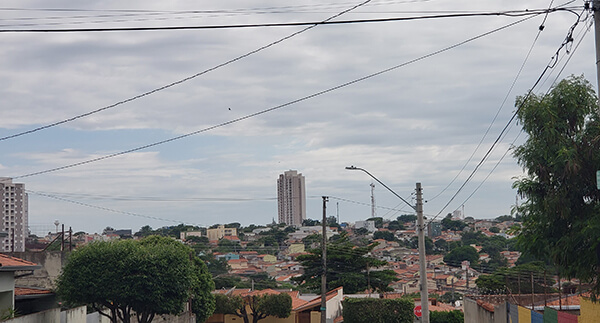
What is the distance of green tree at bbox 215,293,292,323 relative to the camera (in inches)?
1860

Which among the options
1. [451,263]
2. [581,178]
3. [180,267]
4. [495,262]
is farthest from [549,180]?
[451,263]

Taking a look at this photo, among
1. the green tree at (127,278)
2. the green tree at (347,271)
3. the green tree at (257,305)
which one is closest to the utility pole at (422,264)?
the green tree at (127,278)

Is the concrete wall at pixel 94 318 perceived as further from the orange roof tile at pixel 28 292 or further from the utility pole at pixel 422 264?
the utility pole at pixel 422 264

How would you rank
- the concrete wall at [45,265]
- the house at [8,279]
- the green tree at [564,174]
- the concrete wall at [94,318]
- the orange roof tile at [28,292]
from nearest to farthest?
the green tree at [564,174], the house at [8,279], the orange roof tile at [28,292], the concrete wall at [94,318], the concrete wall at [45,265]

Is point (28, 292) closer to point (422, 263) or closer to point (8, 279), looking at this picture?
point (8, 279)

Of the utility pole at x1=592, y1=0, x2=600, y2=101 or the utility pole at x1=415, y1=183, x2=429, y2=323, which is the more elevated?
the utility pole at x1=592, y1=0, x2=600, y2=101

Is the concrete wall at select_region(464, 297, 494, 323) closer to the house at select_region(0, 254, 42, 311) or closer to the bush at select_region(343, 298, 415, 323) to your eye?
the bush at select_region(343, 298, 415, 323)

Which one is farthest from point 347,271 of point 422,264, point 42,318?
point 42,318

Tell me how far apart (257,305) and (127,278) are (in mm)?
22915

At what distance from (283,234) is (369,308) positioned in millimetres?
136379

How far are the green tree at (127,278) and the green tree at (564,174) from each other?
51.6ft

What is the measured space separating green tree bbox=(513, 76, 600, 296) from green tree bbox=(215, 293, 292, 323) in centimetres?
3389

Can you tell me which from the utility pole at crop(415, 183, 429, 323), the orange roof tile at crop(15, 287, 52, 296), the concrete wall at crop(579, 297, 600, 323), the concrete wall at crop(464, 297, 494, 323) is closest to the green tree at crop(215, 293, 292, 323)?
the concrete wall at crop(464, 297, 494, 323)

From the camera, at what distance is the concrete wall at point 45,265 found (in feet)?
111
